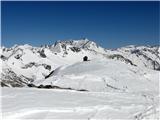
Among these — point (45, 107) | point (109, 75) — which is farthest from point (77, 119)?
point (109, 75)

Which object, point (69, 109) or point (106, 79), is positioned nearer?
point (69, 109)

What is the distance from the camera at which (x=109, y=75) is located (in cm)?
3148

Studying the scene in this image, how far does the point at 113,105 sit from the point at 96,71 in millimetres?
15950

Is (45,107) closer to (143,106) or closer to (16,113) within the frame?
(16,113)

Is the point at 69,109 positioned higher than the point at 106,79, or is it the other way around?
the point at 106,79

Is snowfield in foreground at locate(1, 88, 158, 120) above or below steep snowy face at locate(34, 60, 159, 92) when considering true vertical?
below

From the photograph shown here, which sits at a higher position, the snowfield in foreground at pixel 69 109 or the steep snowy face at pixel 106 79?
the steep snowy face at pixel 106 79

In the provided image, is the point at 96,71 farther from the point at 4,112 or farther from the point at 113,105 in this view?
the point at 4,112

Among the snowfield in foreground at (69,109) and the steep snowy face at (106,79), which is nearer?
the snowfield in foreground at (69,109)

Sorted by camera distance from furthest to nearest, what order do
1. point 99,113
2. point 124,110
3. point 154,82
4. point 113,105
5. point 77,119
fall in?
point 154,82
point 113,105
point 124,110
point 99,113
point 77,119

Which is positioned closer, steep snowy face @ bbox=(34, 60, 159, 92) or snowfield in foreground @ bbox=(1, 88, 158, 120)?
snowfield in foreground @ bbox=(1, 88, 158, 120)

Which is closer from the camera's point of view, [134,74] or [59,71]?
[134,74]

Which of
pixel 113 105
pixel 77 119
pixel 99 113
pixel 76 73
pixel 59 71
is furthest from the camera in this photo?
pixel 59 71

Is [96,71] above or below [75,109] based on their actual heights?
above
